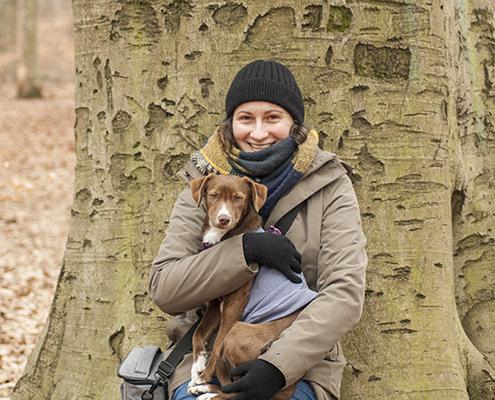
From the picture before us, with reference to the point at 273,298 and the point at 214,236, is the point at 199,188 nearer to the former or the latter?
the point at 214,236

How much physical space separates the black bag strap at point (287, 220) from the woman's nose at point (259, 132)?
0.37 meters

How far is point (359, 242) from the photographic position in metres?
3.61

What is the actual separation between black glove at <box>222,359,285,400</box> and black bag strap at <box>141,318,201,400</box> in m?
0.45

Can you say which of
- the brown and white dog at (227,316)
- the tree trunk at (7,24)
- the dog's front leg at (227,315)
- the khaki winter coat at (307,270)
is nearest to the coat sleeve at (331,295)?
the khaki winter coat at (307,270)

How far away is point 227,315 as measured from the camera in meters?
3.49

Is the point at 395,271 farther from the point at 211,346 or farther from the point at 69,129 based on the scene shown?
the point at 69,129

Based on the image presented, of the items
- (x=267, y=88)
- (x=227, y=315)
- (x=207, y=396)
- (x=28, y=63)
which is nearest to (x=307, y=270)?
(x=227, y=315)

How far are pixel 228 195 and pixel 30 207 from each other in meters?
10.2

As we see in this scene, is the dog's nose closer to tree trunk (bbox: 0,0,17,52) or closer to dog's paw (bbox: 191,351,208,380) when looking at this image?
dog's paw (bbox: 191,351,208,380)

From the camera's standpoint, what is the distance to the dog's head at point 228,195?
3457mm

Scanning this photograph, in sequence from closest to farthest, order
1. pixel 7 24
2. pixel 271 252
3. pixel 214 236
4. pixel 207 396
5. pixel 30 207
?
pixel 207 396 → pixel 271 252 → pixel 214 236 → pixel 30 207 → pixel 7 24

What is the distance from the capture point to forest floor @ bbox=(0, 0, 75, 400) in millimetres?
7805

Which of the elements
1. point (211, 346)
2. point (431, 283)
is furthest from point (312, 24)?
point (211, 346)

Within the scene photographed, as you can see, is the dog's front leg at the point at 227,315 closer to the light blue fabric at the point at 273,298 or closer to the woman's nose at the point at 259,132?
the light blue fabric at the point at 273,298
